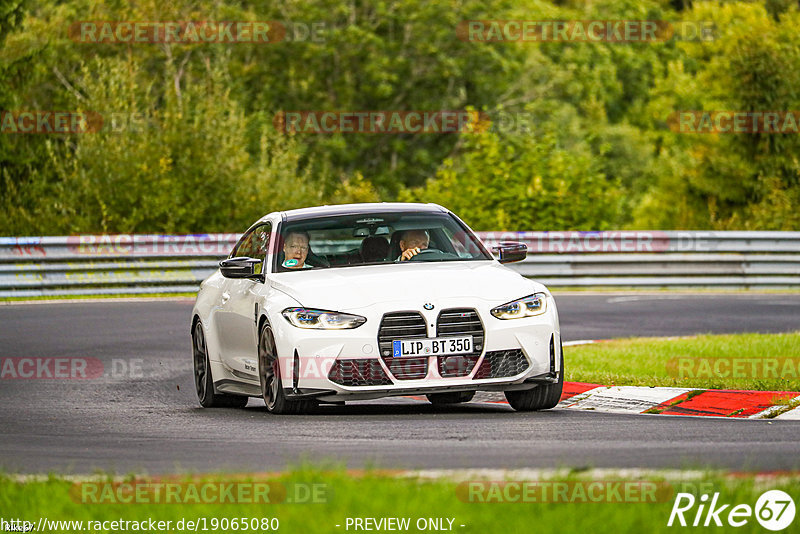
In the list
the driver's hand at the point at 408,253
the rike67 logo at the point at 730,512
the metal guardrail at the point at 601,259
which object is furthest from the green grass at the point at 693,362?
the metal guardrail at the point at 601,259

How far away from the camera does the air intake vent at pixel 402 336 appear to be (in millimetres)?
10070

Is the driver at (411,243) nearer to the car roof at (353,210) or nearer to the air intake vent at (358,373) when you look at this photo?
the car roof at (353,210)

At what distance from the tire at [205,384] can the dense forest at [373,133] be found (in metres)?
18.1

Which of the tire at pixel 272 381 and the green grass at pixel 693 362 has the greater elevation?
the tire at pixel 272 381

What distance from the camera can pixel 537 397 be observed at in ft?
35.7

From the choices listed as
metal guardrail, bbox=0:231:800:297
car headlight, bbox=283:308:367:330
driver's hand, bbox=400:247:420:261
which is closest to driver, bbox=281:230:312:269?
driver's hand, bbox=400:247:420:261

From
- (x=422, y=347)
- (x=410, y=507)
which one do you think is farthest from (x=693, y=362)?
(x=410, y=507)

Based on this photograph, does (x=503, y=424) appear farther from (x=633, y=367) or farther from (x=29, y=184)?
(x=29, y=184)

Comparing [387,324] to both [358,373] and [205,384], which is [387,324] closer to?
[358,373]

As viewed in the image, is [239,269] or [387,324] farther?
[239,269]

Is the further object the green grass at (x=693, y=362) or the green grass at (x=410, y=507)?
the green grass at (x=693, y=362)

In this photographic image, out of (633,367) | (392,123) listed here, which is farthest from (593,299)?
(392,123)

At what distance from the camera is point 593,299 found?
2441 cm

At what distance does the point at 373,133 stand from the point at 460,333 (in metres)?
45.6
